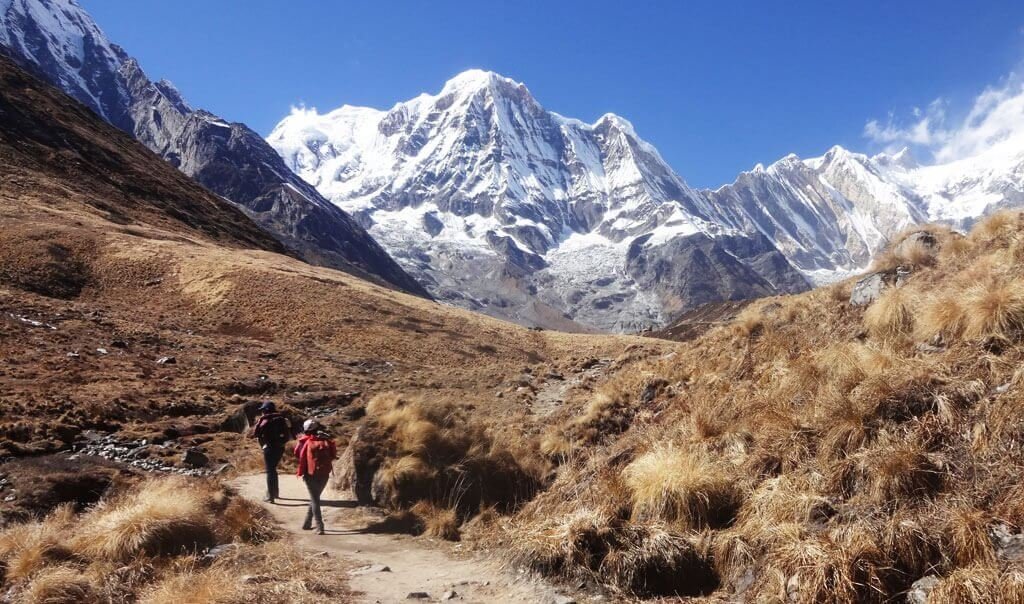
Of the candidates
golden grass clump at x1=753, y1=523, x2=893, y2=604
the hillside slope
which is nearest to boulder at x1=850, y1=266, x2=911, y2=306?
golden grass clump at x1=753, y1=523, x2=893, y2=604

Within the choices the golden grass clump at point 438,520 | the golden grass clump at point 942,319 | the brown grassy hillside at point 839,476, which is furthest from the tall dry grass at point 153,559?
the golden grass clump at point 942,319

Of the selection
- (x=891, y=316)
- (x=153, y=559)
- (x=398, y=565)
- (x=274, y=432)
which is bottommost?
(x=398, y=565)

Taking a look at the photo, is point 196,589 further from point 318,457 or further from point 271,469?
point 271,469

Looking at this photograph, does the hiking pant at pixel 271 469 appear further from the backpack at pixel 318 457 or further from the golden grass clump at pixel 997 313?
the golden grass clump at pixel 997 313

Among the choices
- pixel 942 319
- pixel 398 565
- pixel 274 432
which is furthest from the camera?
pixel 274 432

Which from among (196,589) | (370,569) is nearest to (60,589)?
(196,589)

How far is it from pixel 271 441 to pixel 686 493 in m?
8.50

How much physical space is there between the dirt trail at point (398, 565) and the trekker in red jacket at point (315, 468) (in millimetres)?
280

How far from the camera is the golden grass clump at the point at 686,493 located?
22.7 feet

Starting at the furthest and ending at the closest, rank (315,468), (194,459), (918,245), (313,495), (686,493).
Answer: (194,459), (918,245), (315,468), (313,495), (686,493)

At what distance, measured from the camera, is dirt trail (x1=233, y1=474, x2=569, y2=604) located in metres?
6.96

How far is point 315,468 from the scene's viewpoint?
1000cm

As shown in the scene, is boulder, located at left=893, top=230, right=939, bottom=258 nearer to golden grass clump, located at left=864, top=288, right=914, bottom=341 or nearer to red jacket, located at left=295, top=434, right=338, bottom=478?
golden grass clump, located at left=864, top=288, right=914, bottom=341

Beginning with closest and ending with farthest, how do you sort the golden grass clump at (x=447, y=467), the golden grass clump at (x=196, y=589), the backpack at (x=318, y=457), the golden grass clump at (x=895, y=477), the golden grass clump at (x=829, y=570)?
1. the golden grass clump at (x=829, y=570)
2. the golden grass clump at (x=895, y=477)
3. the golden grass clump at (x=196, y=589)
4. the backpack at (x=318, y=457)
5. the golden grass clump at (x=447, y=467)
